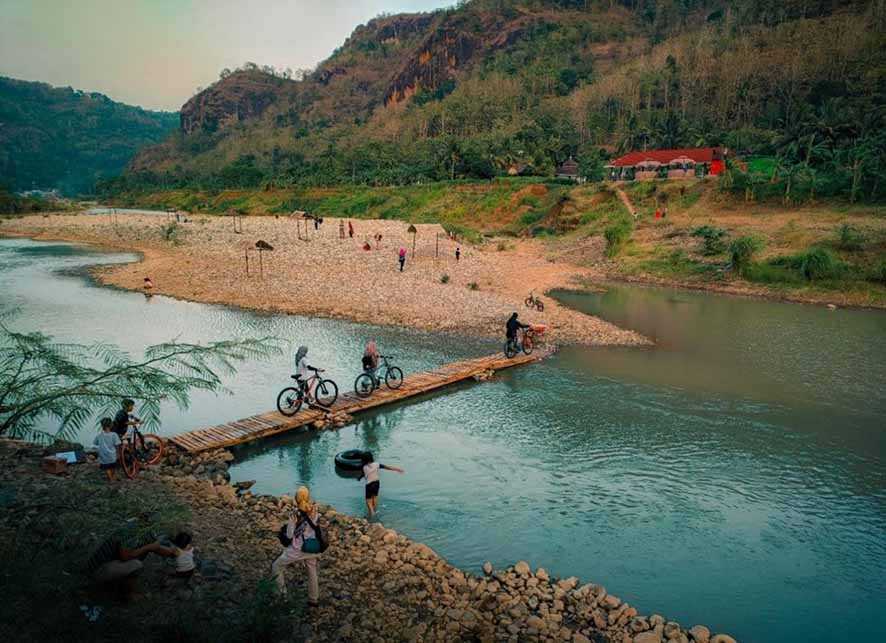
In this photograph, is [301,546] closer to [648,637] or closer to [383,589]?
[383,589]

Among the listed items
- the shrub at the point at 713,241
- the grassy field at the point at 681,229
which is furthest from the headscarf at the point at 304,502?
the shrub at the point at 713,241

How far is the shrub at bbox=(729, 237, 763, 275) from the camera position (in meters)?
43.8

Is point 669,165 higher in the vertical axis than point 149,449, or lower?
higher

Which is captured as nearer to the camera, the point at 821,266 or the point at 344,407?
the point at 344,407

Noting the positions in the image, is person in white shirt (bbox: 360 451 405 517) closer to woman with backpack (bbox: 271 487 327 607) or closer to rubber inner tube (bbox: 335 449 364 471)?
rubber inner tube (bbox: 335 449 364 471)

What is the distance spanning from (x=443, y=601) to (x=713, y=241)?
4536 centimetres

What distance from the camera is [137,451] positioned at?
1330cm

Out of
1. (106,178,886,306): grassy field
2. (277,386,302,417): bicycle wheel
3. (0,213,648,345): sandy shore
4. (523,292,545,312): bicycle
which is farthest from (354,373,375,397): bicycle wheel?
(106,178,886,306): grassy field

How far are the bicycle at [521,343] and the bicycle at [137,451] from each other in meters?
13.5

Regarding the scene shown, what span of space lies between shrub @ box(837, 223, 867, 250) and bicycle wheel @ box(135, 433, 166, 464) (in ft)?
→ 151

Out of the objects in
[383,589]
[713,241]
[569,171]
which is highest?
[569,171]

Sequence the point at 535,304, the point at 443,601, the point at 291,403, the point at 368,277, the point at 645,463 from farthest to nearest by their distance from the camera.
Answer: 1. the point at 368,277
2. the point at 535,304
3. the point at 291,403
4. the point at 645,463
5. the point at 443,601

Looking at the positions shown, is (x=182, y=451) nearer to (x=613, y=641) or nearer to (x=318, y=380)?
(x=318, y=380)

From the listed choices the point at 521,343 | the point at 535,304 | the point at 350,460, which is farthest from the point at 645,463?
the point at 535,304
